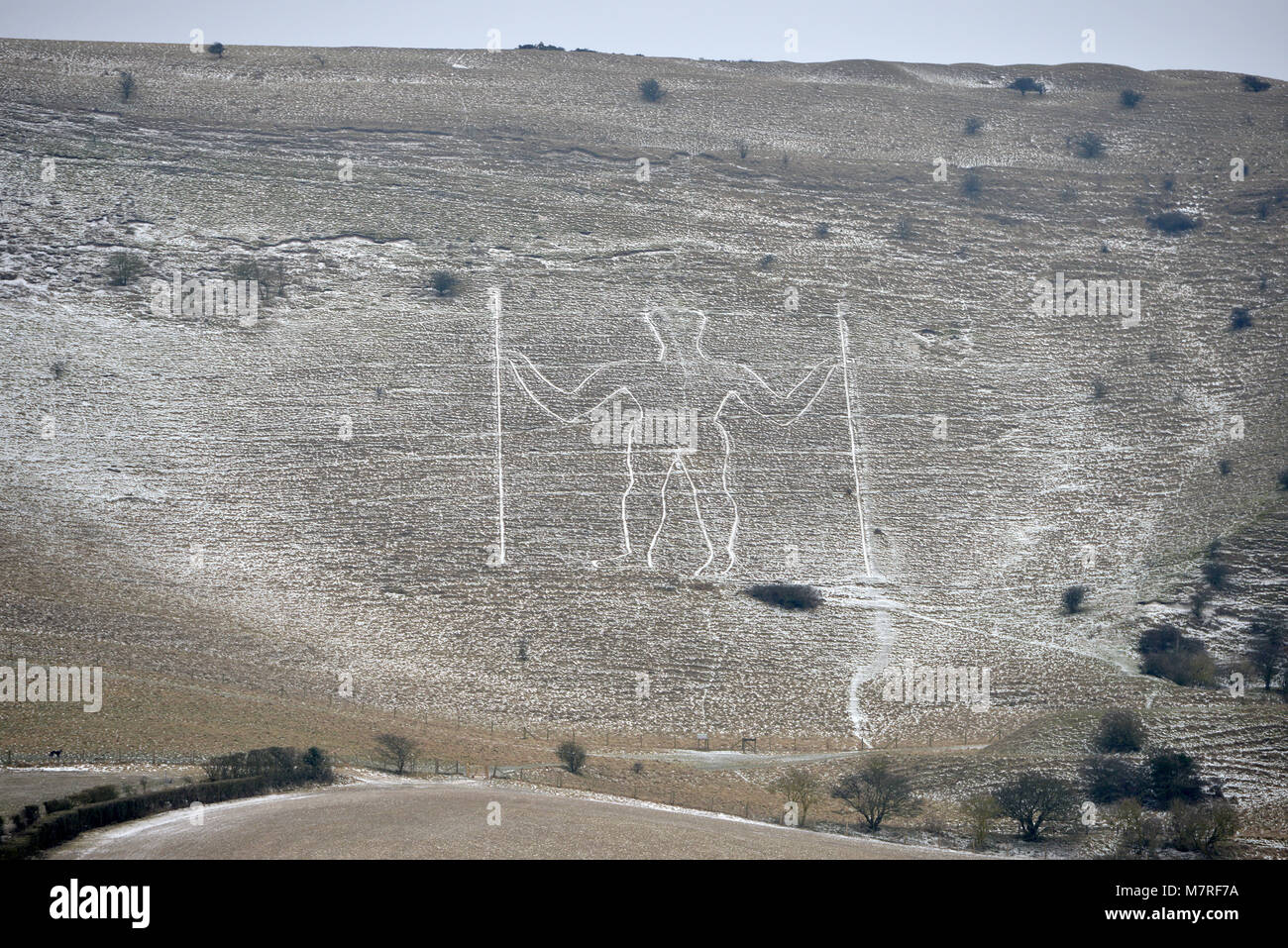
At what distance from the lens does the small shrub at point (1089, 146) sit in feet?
183

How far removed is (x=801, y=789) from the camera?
21.8 metres

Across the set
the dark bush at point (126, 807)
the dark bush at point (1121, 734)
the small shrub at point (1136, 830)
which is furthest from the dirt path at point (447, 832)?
the dark bush at point (1121, 734)

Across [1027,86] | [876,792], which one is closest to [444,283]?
[876,792]

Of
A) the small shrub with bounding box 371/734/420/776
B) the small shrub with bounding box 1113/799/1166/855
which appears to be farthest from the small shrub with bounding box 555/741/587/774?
the small shrub with bounding box 1113/799/1166/855

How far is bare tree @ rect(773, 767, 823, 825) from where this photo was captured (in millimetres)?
21594

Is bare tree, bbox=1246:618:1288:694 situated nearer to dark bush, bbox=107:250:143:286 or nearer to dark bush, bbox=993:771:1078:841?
dark bush, bbox=993:771:1078:841

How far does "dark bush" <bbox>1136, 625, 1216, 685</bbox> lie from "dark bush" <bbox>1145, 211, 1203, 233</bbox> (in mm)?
27261

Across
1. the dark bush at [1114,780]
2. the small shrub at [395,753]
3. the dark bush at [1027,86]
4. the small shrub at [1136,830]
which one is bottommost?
the small shrub at [1136,830]

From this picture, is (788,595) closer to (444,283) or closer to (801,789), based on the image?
(801,789)

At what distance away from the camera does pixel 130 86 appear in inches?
1933

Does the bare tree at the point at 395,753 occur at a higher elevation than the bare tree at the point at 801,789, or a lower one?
higher

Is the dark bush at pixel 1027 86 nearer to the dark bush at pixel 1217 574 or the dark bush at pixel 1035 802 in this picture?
the dark bush at pixel 1217 574

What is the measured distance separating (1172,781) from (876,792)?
19.0 ft

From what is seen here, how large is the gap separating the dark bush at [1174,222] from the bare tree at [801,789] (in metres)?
37.9
